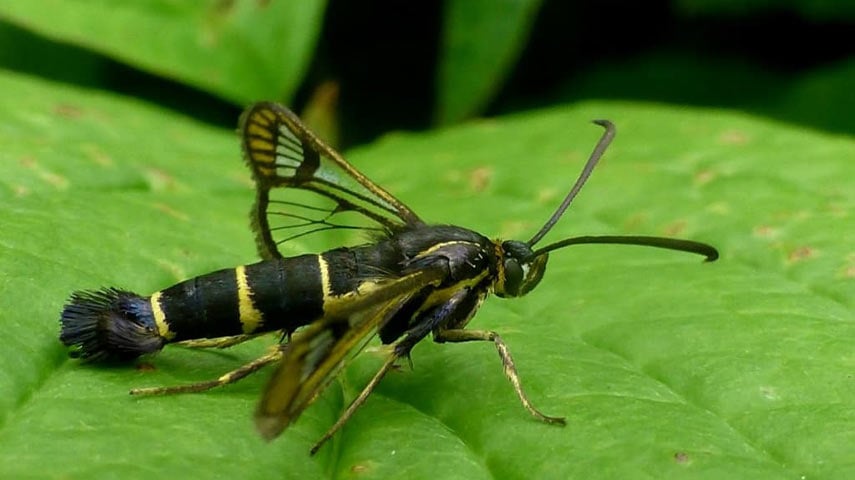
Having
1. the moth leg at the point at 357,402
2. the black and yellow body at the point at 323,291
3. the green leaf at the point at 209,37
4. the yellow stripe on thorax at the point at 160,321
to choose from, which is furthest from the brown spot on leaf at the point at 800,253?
the green leaf at the point at 209,37

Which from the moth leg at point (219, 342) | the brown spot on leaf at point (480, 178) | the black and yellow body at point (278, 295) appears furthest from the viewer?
the brown spot on leaf at point (480, 178)

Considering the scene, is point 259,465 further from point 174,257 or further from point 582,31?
point 582,31

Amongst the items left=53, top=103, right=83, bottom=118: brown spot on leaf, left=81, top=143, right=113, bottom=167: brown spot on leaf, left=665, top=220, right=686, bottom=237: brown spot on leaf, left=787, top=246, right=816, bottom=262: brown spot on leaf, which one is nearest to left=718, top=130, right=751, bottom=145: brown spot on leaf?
left=665, top=220, right=686, bottom=237: brown spot on leaf

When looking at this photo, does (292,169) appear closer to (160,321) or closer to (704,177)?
(160,321)

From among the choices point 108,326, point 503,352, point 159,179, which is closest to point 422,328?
point 503,352

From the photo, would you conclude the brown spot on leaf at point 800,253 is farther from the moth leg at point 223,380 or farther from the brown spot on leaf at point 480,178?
the moth leg at point 223,380

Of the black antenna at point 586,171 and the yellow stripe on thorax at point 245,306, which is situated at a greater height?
the black antenna at point 586,171
